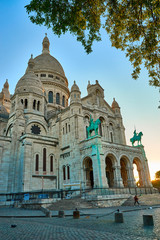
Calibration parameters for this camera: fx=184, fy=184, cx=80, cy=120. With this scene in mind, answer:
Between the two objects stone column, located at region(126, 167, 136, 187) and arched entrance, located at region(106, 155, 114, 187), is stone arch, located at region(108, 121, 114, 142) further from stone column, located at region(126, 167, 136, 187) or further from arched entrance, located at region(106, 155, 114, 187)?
stone column, located at region(126, 167, 136, 187)

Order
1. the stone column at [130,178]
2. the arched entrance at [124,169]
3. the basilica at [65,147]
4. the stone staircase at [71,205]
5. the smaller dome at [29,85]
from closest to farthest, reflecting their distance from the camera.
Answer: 1. the stone staircase at [71,205]
2. the basilica at [65,147]
3. the stone column at [130,178]
4. the arched entrance at [124,169]
5. the smaller dome at [29,85]

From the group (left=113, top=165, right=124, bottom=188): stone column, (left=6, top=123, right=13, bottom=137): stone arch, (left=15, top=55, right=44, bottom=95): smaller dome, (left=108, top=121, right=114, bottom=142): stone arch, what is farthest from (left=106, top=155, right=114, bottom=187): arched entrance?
(left=15, top=55, right=44, bottom=95): smaller dome

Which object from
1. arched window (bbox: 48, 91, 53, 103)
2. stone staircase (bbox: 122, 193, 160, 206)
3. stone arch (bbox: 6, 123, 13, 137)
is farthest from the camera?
arched window (bbox: 48, 91, 53, 103)

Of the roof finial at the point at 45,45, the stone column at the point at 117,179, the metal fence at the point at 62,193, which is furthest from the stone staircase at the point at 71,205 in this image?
the roof finial at the point at 45,45

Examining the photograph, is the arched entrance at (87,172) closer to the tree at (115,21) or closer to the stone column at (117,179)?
the stone column at (117,179)

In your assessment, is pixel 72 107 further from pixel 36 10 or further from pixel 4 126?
pixel 36 10

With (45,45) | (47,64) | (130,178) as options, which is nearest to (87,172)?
(130,178)

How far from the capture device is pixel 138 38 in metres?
12.1

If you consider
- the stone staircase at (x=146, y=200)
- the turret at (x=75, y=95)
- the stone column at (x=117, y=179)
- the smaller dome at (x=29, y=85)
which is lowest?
the stone staircase at (x=146, y=200)

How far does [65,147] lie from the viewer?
3459 cm

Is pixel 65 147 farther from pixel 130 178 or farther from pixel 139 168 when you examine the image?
pixel 139 168

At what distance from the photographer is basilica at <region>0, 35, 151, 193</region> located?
2986 centimetres

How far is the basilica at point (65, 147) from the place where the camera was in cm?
2986

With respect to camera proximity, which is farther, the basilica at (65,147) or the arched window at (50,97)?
the arched window at (50,97)
